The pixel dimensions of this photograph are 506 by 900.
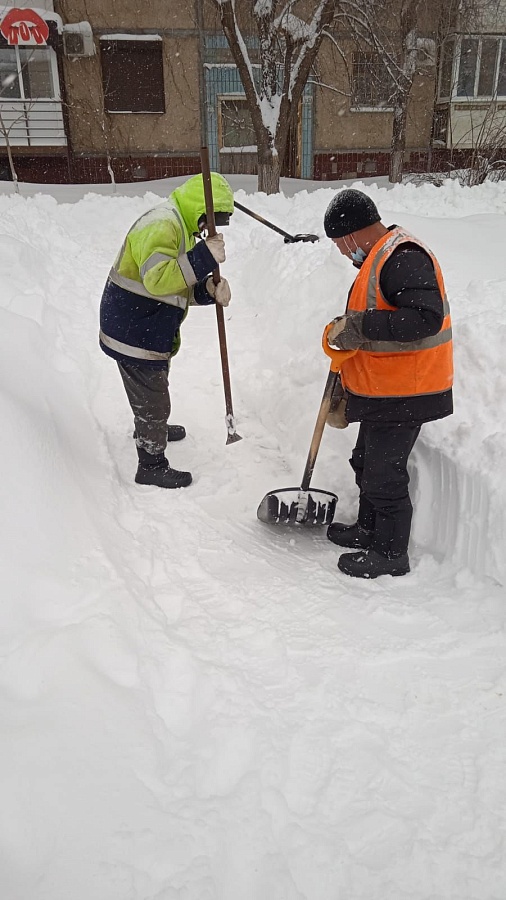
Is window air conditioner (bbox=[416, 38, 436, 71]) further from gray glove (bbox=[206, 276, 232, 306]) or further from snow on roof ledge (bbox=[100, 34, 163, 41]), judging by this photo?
gray glove (bbox=[206, 276, 232, 306])

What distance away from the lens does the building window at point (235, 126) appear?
54.0 ft

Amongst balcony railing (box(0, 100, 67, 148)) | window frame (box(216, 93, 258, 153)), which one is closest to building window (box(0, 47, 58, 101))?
balcony railing (box(0, 100, 67, 148))

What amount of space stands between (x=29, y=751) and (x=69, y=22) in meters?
18.2

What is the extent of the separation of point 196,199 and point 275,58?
10045 millimetres

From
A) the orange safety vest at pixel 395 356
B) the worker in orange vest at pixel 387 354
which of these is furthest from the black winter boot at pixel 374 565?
the orange safety vest at pixel 395 356

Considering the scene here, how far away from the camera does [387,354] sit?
2.66 m

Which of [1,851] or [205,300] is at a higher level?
[205,300]

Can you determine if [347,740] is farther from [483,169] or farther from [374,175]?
[374,175]

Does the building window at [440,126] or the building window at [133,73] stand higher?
the building window at [133,73]

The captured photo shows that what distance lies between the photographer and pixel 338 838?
1.78 m

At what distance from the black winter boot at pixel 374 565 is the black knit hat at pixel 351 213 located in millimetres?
1485

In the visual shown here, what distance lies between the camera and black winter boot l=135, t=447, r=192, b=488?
3619 mm

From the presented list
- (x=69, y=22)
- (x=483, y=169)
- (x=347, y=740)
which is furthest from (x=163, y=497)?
(x=69, y=22)

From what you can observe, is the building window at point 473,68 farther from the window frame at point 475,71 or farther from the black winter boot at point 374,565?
the black winter boot at point 374,565
